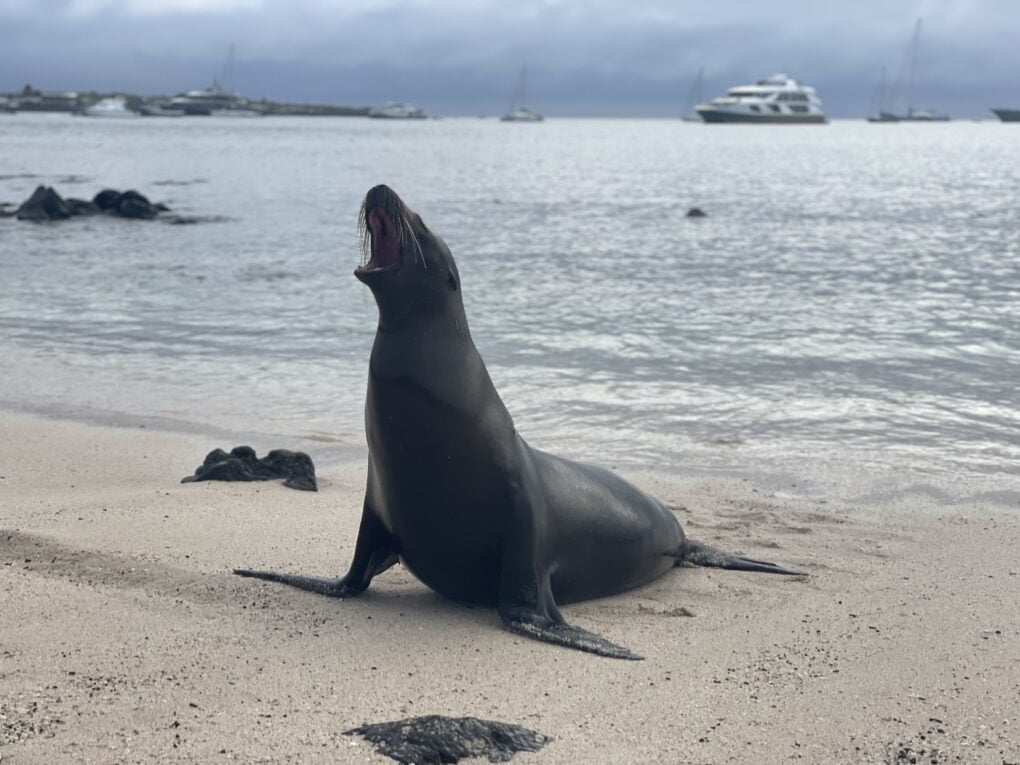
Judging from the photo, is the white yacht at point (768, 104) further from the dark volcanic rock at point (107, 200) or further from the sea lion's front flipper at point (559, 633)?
the sea lion's front flipper at point (559, 633)

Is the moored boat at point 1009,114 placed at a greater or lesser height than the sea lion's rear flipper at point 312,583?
greater

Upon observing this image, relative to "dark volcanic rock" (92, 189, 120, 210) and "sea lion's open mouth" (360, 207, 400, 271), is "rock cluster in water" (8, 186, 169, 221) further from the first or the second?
"sea lion's open mouth" (360, 207, 400, 271)

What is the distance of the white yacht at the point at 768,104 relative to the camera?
136 m

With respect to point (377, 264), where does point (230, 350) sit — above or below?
below

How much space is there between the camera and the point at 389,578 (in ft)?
17.6

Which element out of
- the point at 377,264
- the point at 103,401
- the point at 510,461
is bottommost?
the point at 103,401

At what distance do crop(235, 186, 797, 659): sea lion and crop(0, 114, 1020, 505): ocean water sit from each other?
3.31m

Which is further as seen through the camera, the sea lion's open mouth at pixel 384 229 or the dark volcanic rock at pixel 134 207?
the dark volcanic rock at pixel 134 207

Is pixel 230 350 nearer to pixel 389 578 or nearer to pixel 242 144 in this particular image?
pixel 389 578

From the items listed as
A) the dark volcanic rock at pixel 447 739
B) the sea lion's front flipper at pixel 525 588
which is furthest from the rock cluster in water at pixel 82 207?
the dark volcanic rock at pixel 447 739

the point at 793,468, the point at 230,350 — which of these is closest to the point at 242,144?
the point at 230,350

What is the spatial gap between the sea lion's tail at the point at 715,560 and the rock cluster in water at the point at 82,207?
81.3 ft

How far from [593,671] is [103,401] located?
675 centimetres

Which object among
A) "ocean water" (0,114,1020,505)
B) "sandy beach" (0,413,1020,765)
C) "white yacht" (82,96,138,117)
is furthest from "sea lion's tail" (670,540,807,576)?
"white yacht" (82,96,138,117)
